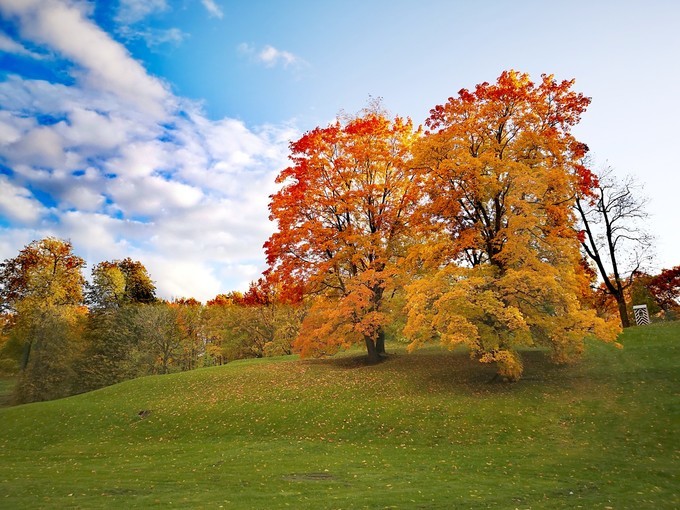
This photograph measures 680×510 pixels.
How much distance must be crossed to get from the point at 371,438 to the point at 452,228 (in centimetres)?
1367

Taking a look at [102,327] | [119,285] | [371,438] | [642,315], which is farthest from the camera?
[119,285]

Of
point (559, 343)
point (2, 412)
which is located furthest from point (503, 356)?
point (2, 412)

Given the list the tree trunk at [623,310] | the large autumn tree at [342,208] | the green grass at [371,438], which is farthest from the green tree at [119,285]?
the tree trunk at [623,310]

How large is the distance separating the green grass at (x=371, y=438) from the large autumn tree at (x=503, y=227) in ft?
11.1

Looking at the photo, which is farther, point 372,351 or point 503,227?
point 372,351

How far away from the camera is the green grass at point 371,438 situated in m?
12.4

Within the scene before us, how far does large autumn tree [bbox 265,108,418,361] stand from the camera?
29.9 meters

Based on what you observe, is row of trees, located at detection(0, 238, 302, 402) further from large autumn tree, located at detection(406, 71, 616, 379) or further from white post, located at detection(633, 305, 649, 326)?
white post, located at detection(633, 305, 649, 326)

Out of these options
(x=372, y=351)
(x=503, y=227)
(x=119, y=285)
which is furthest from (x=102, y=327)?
(x=503, y=227)

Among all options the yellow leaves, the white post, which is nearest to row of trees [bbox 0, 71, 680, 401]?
the yellow leaves

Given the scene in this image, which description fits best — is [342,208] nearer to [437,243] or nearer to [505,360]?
[437,243]

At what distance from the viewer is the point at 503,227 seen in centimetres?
2481

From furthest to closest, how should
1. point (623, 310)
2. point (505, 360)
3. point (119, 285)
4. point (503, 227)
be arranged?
point (119, 285) < point (623, 310) < point (503, 227) < point (505, 360)

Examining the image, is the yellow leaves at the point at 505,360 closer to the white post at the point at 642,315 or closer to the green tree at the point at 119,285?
the white post at the point at 642,315
